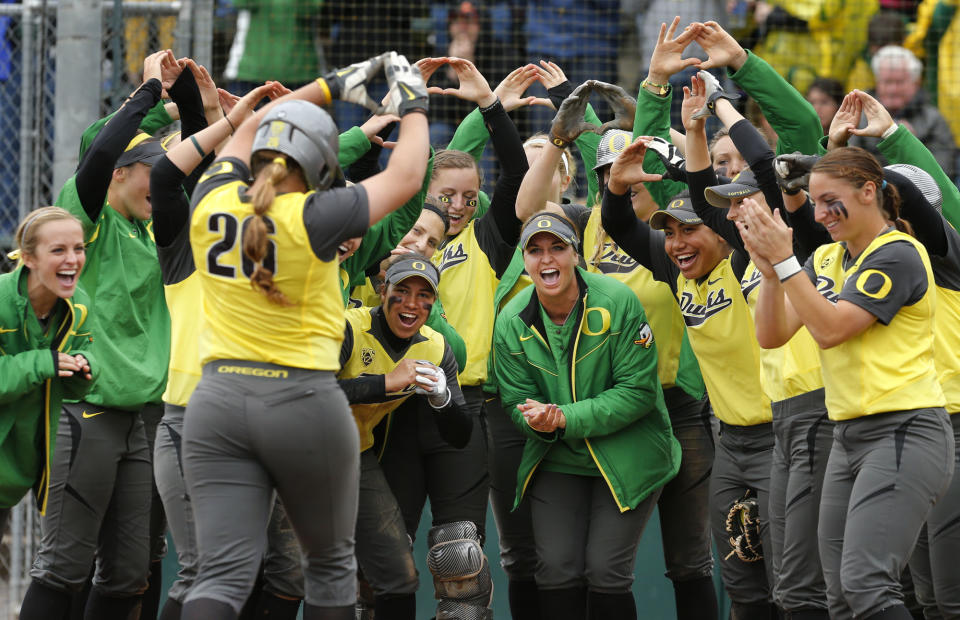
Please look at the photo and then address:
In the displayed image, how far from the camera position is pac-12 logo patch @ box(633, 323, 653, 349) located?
17.2ft

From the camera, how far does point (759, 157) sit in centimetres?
492

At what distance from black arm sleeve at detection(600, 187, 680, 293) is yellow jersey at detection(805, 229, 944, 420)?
134 centimetres

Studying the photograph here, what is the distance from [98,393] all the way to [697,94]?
9.06 ft

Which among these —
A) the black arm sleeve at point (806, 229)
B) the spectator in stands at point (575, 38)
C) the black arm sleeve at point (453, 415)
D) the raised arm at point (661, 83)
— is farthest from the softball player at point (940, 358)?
the spectator in stands at point (575, 38)

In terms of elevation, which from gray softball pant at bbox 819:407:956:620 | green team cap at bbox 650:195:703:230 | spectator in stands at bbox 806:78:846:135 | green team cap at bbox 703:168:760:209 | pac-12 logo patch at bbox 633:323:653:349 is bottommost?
gray softball pant at bbox 819:407:956:620

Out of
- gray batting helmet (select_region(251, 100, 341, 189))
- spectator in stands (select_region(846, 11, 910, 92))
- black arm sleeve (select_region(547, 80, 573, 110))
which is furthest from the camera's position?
spectator in stands (select_region(846, 11, 910, 92))

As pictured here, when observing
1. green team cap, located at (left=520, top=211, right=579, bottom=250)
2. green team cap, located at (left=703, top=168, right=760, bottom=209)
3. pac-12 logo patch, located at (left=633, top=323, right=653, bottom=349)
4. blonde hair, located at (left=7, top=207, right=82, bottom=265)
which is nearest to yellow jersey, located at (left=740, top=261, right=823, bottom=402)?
green team cap, located at (left=703, top=168, right=760, bottom=209)

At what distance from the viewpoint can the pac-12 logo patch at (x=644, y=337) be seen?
5.23 m

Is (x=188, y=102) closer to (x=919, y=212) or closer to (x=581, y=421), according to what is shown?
(x=581, y=421)

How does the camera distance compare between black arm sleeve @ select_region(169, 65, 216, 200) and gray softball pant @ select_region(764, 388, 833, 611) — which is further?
black arm sleeve @ select_region(169, 65, 216, 200)

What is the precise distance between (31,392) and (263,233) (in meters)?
1.86

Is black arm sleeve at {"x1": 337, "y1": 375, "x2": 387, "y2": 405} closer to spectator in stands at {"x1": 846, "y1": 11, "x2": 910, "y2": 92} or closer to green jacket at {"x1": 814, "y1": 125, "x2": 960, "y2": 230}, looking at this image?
green jacket at {"x1": 814, "y1": 125, "x2": 960, "y2": 230}

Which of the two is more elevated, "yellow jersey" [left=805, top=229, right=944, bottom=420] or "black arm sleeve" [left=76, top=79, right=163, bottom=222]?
"black arm sleeve" [left=76, top=79, right=163, bottom=222]

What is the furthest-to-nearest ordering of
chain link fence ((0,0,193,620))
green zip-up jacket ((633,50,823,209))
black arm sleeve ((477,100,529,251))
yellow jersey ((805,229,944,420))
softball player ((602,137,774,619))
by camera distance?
chain link fence ((0,0,193,620)) < black arm sleeve ((477,100,529,251)) < green zip-up jacket ((633,50,823,209)) < softball player ((602,137,774,619)) < yellow jersey ((805,229,944,420))
